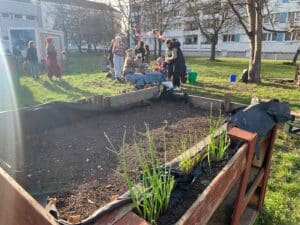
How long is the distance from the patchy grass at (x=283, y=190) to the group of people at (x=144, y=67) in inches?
163

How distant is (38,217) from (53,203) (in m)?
0.60

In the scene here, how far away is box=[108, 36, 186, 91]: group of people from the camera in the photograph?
9.17 meters

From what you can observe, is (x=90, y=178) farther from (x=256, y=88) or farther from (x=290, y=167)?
(x=256, y=88)

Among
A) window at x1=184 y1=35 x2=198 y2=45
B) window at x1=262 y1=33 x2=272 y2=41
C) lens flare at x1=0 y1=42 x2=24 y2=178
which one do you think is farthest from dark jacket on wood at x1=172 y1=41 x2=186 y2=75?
window at x1=184 y1=35 x2=198 y2=45

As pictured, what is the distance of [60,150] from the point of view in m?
2.82

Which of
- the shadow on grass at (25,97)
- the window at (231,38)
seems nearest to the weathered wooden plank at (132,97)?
the shadow on grass at (25,97)

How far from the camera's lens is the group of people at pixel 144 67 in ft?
30.1

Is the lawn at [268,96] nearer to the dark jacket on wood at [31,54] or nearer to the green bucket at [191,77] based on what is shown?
the green bucket at [191,77]

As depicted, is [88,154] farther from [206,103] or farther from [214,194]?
[206,103]

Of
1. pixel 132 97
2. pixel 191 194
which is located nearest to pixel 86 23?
pixel 132 97

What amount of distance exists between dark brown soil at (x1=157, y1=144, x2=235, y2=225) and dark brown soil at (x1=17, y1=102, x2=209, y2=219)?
417mm

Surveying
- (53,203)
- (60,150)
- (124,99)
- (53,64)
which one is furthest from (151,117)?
(53,64)

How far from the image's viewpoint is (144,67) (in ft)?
36.8

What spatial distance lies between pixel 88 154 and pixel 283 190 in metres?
2.64
